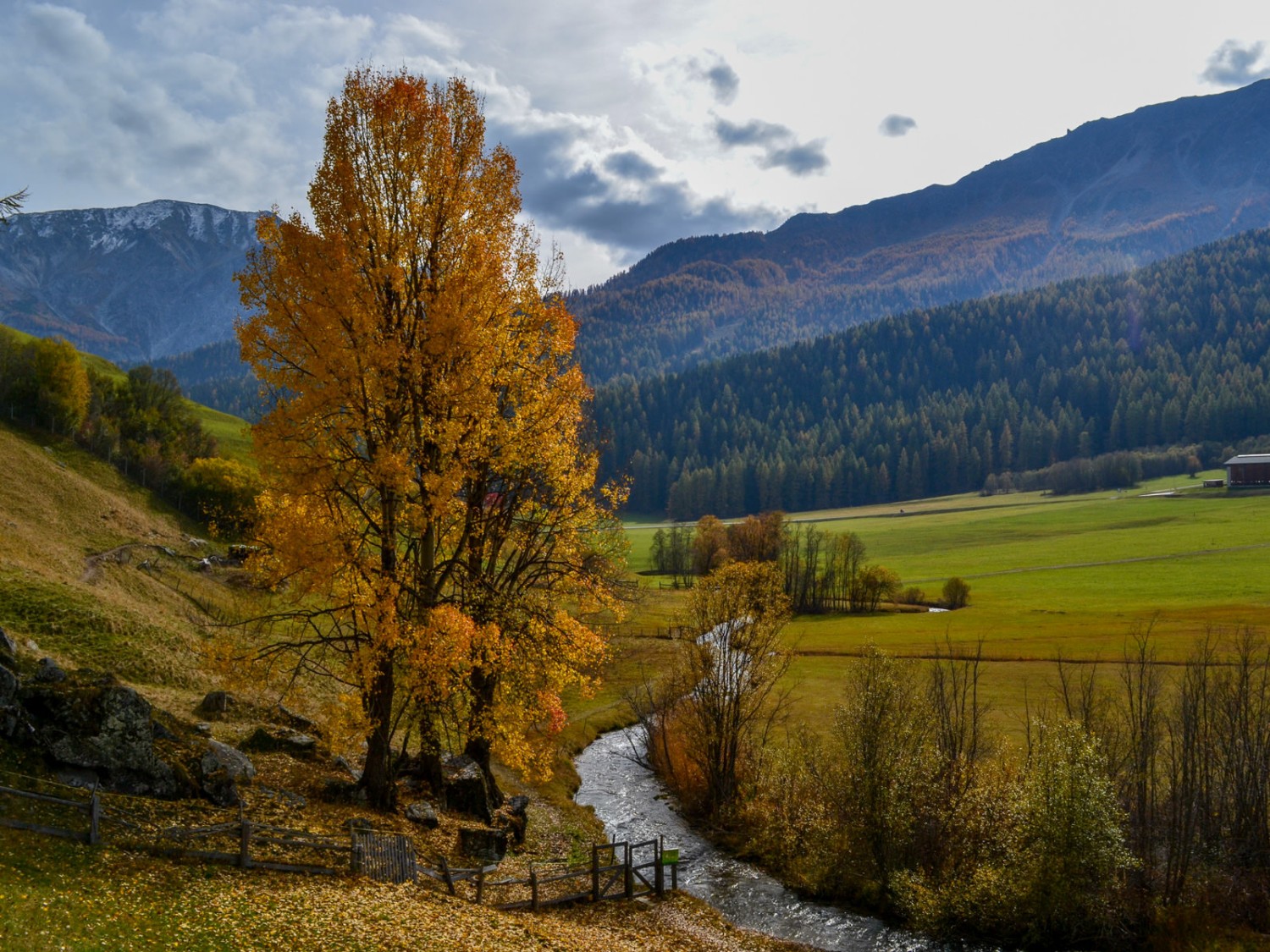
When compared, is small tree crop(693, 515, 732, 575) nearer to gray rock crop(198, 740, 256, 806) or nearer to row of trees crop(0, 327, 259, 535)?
row of trees crop(0, 327, 259, 535)

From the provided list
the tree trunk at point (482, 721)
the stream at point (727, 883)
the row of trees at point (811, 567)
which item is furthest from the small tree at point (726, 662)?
the row of trees at point (811, 567)

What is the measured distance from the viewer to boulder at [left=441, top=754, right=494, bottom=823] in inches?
1146

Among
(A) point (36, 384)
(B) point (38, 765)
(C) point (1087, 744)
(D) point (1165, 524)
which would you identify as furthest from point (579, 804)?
(D) point (1165, 524)

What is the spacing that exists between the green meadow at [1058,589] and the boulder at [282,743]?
108 ft

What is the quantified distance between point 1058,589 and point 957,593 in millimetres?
15007

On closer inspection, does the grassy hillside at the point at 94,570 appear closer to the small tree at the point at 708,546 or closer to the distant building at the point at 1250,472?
the small tree at the point at 708,546

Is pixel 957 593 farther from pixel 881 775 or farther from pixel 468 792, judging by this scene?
pixel 468 792

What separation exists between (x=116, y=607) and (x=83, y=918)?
3182cm

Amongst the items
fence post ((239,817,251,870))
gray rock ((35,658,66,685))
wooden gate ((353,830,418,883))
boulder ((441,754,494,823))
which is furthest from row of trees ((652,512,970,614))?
fence post ((239,817,251,870))

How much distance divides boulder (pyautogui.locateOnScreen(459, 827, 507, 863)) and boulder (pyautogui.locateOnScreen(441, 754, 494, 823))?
6.59 ft

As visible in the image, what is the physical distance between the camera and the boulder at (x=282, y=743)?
29.5 m

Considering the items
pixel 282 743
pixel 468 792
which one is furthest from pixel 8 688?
pixel 468 792

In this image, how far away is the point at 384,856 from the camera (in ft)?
71.8

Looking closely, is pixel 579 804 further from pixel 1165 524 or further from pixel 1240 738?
pixel 1165 524
